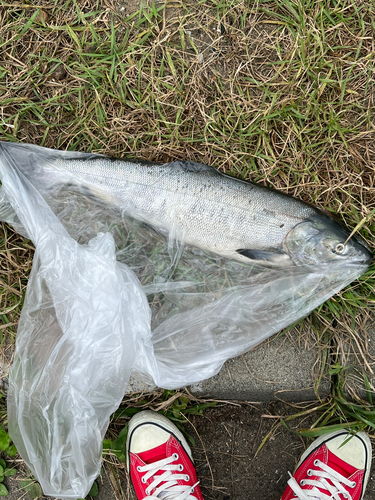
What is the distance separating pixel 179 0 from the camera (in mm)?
2180

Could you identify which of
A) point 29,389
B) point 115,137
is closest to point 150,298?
point 29,389

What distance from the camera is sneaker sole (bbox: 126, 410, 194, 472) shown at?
2109 mm

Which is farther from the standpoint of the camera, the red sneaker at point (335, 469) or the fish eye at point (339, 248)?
the red sneaker at point (335, 469)

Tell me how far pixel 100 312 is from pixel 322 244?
1.19 m

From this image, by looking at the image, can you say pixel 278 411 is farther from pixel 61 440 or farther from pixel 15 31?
pixel 15 31

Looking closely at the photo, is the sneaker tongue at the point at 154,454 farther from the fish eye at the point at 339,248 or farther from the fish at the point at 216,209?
the fish eye at the point at 339,248

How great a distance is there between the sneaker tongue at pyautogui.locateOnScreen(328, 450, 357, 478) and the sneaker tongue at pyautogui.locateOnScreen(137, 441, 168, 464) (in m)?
0.96

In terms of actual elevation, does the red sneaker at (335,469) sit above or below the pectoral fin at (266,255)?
below

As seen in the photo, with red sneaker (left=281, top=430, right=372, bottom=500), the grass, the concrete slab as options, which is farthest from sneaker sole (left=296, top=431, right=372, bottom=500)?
the concrete slab

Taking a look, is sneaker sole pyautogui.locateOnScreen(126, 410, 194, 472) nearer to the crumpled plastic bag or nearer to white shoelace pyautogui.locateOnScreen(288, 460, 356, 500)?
the crumpled plastic bag

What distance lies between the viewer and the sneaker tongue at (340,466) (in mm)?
2125

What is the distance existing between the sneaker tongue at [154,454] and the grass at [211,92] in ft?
3.20

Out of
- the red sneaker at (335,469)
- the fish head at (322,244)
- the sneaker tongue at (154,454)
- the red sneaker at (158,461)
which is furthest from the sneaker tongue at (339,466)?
the fish head at (322,244)

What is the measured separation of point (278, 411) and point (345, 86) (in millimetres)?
1946
